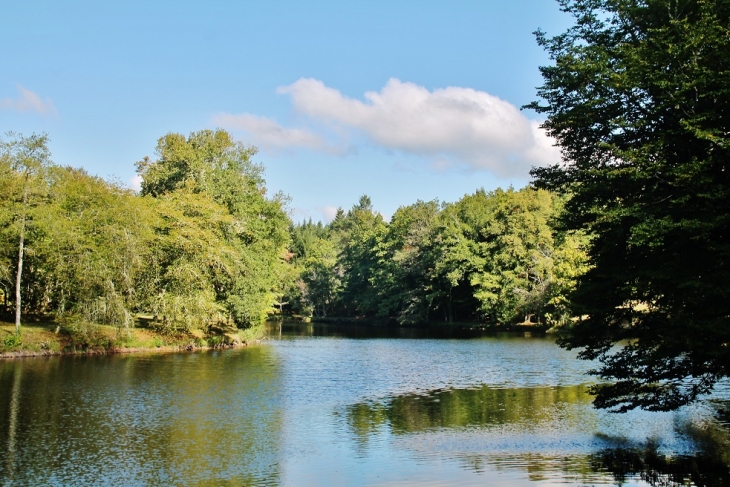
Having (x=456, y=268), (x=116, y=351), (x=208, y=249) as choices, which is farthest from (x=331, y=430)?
(x=456, y=268)

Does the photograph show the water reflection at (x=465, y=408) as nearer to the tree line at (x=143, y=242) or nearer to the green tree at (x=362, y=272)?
the tree line at (x=143, y=242)

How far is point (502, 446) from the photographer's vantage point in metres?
19.2

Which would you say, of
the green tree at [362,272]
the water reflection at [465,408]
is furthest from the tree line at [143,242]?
the green tree at [362,272]

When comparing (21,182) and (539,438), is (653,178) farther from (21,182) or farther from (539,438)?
(21,182)

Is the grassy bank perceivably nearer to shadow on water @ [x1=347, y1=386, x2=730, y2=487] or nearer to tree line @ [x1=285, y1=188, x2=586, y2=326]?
shadow on water @ [x1=347, y1=386, x2=730, y2=487]

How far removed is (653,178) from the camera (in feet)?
56.7

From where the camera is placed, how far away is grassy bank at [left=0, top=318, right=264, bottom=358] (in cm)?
3975

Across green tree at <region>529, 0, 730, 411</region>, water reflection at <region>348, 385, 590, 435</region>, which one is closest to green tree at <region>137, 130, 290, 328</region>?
water reflection at <region>348, 385, 590, 435</region>

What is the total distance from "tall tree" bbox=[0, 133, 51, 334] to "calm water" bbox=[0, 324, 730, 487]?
27.6 ft

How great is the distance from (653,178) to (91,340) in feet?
125

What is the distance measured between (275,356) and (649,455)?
3301cm

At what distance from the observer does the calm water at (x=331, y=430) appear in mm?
16141

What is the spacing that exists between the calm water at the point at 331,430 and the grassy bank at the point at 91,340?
92.7 inches

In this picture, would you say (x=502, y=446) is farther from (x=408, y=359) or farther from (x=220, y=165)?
(x=220, y=165)
